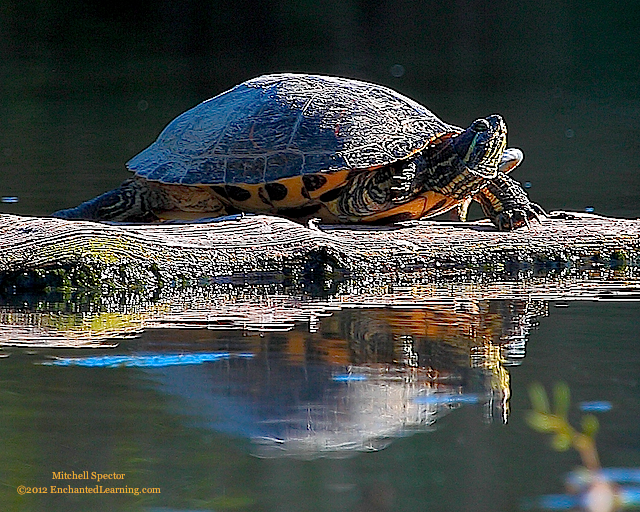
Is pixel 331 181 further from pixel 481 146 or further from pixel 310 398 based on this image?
pixel 310 398

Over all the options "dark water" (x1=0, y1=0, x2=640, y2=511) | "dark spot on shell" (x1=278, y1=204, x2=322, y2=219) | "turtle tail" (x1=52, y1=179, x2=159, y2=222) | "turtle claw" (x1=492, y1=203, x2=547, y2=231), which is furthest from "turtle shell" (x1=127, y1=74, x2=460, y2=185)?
"dark water" (x1=0, y1=0, x2=640, y2=511)

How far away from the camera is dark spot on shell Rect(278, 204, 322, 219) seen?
7.14 m

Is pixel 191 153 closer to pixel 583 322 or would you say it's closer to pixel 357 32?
pixel 583 322

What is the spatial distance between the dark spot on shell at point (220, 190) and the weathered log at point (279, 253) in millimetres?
639

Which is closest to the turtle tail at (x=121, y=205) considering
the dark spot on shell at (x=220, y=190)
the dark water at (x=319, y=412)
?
the dark spot on shell at (x=220, y=190)

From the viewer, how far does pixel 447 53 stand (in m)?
31.3

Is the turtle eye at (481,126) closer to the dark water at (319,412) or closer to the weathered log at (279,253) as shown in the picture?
the weathered log at (279,253)

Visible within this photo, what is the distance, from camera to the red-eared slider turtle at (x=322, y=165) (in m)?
6.95

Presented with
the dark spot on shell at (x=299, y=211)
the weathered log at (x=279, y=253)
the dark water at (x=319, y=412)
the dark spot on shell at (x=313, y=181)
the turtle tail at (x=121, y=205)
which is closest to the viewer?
the dark water at (x=319, y=412)

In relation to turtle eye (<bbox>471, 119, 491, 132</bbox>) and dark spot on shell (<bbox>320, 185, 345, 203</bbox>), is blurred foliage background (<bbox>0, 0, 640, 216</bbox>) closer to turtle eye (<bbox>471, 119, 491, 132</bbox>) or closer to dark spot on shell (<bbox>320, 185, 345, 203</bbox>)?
turtle eye (<bbox>471, 119, 491, 132</bbox>)

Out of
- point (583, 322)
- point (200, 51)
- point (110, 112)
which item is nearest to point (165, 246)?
point (583, 322)

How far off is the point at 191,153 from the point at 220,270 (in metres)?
1.35

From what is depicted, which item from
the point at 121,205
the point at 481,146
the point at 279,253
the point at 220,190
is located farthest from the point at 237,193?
the point at 481,146

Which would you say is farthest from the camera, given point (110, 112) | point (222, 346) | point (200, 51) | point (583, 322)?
point (200, 51)
